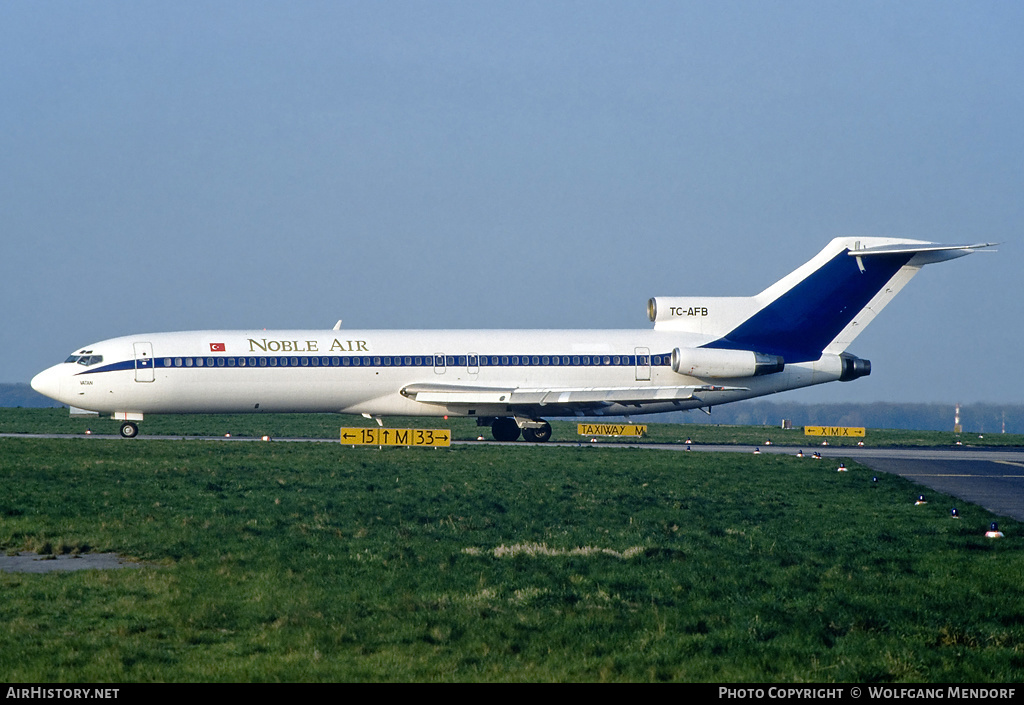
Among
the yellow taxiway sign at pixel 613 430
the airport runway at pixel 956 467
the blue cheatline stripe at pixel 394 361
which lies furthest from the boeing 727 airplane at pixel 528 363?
the yellow taxiway sign at pixel 613 430

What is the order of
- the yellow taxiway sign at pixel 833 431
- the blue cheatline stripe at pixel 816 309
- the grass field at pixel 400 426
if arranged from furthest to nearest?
1. the yellow taxiway sign at pixel 833 431
2. the grass field at pixel 400 426
3. the blue cheatline stripe at pixel 816 309

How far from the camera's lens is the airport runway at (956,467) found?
75.0 feet

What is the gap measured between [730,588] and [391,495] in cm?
1052

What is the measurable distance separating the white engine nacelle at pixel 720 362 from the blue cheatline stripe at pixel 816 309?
2.63ft

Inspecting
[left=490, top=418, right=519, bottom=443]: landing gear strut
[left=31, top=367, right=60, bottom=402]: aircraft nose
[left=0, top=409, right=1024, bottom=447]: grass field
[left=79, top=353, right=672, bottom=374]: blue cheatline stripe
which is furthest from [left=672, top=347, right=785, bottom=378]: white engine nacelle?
[left=31, top=367, right=60, bottom=402]: aircraft nose

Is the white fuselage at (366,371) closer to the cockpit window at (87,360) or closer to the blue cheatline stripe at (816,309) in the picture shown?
the cockpit window at (87,360)

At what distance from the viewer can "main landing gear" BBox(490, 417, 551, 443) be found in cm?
4062

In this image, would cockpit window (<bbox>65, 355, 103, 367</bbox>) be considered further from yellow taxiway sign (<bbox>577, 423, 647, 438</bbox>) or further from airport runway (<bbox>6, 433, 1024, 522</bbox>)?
yellow taxiway sign (<bbox>577, 423, 647, 438</bbox>)

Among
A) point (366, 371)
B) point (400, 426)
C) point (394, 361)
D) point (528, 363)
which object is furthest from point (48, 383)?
point (528, 363)

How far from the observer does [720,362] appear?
40156 mm

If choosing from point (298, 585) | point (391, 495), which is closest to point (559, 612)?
point (298, 585)
